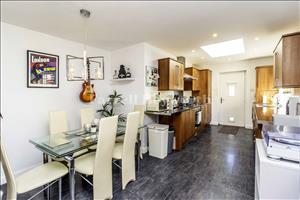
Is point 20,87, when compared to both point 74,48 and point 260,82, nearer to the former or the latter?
point 74,48

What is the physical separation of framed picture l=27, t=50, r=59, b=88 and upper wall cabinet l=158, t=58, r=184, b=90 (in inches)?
89.7

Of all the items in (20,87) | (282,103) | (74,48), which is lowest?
(282,103)

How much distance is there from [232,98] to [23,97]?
250 inches

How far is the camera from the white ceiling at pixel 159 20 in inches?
76.0

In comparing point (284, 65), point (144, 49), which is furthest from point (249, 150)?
point (144, 49)

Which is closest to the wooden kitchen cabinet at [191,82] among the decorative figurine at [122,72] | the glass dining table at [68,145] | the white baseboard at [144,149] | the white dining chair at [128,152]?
the decorative figurine at [122,72]

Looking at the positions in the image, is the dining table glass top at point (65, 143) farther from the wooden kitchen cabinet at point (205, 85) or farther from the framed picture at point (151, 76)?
the wooden kitchen cabinet at point (205, 85)

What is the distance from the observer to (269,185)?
1258mm

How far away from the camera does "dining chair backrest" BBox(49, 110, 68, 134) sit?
92.7 inches

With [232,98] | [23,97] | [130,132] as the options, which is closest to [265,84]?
[232,98]

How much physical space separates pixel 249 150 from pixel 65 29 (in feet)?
15.1

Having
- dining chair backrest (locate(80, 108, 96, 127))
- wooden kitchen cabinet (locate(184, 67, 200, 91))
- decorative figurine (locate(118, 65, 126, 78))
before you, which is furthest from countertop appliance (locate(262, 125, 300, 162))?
wooden kitchen cabinet (locate(184, 67, 200, 91))

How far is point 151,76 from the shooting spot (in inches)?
140

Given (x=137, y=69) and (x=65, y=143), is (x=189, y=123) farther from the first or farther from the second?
(x=65, y=143)
